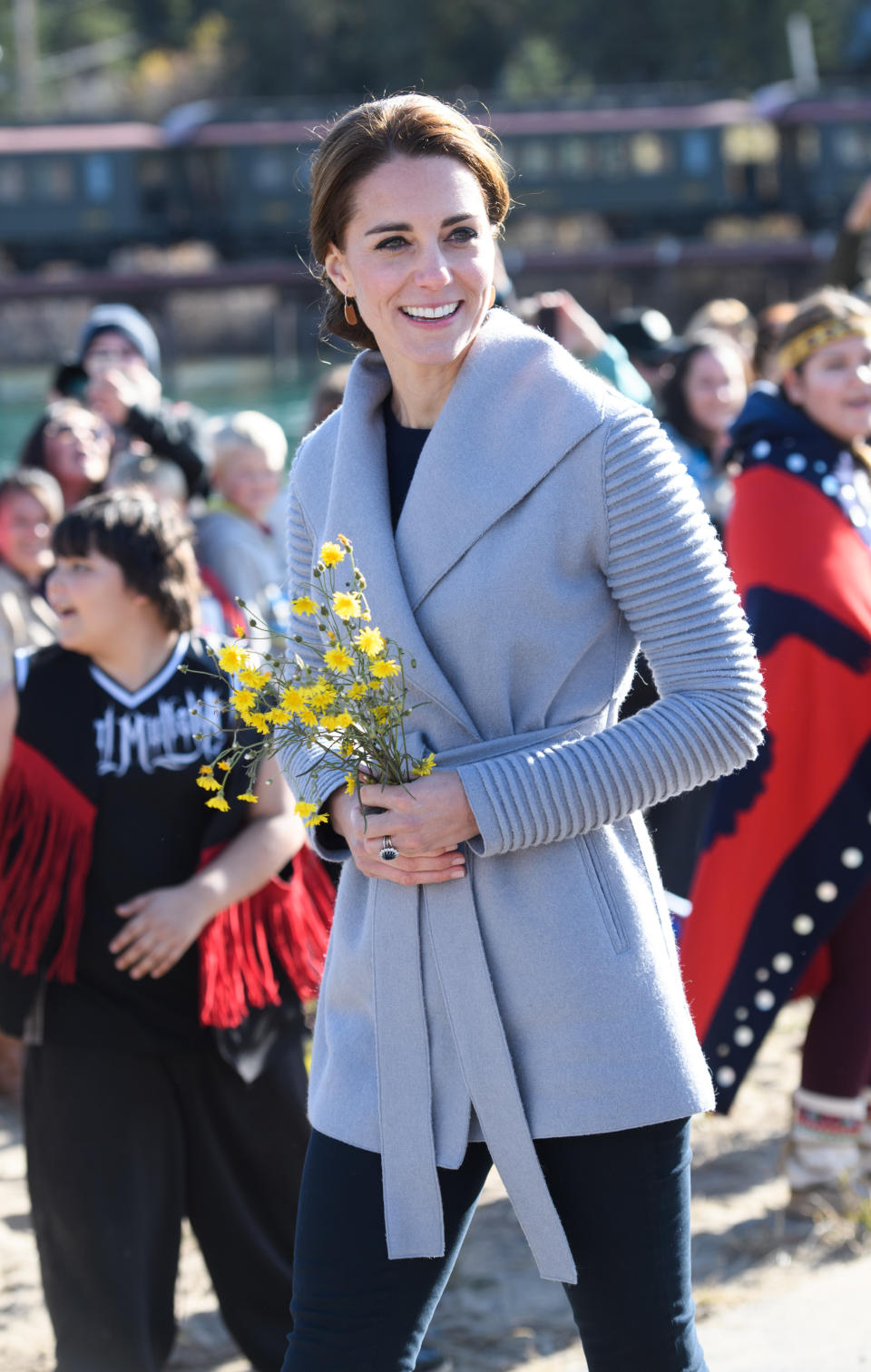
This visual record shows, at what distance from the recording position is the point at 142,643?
2988 mm

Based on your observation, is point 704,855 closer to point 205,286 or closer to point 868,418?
point 868,418

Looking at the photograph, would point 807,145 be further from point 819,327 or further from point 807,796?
point 807,796

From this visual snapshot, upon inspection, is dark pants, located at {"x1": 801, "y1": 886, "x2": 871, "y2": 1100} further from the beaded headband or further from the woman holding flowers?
the woman holding flowers

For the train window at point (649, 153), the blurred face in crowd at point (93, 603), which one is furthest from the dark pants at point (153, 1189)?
the train window at point (649, 153)

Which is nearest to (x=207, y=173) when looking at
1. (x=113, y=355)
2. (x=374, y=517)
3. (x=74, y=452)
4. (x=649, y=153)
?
(x=649, y=153)

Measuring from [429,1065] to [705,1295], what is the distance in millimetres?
1846

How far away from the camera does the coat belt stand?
1872mm

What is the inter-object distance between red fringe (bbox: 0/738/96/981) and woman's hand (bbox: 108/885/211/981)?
8cm

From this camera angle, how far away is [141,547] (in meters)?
3.01

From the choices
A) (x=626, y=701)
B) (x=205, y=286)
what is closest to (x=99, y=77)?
(x=205, y=286)

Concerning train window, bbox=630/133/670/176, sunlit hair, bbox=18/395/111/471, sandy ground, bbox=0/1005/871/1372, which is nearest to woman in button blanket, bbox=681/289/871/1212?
sandy ground, bbox=0/1005/871/1372

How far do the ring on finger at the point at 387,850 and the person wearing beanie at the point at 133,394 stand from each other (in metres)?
4.43

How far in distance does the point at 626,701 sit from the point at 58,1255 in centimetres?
189

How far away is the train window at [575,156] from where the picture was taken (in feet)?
138
